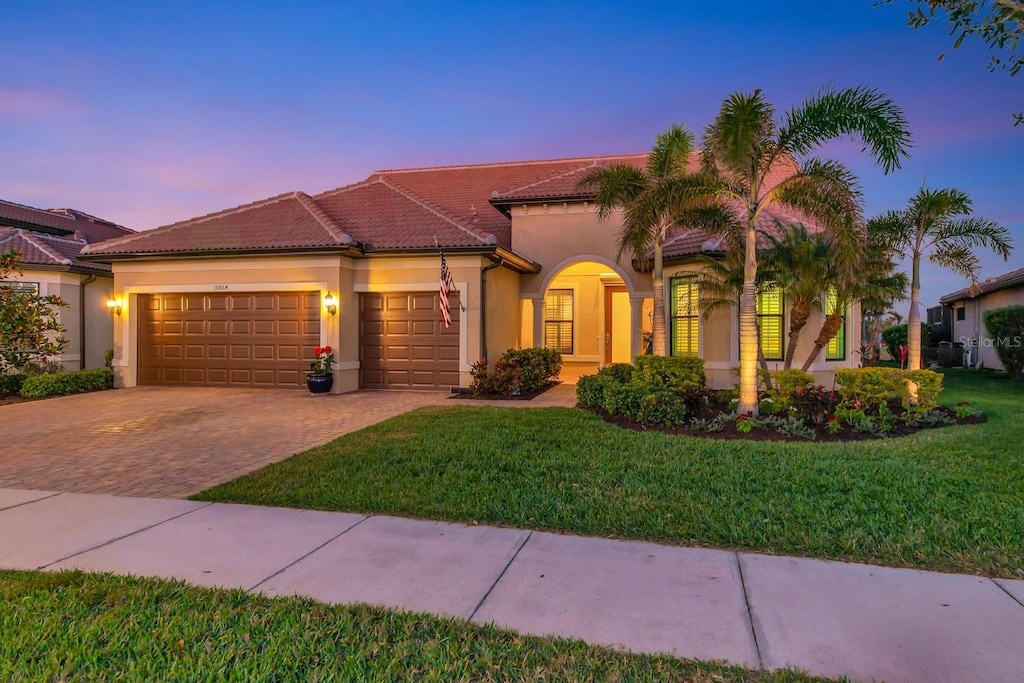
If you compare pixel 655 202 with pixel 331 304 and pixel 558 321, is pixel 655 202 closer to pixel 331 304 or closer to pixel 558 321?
pixel 331 304

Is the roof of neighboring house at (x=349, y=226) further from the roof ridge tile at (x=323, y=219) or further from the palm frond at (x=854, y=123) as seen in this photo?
the palm frond at (x=854, y=123)

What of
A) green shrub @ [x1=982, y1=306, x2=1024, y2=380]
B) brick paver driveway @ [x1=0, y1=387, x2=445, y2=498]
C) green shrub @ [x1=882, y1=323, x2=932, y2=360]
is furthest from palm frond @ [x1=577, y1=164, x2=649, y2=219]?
→ green shrub @ [x1=882, y1=323, x2=932, y2=360]

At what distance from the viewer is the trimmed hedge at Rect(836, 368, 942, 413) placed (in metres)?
8.25

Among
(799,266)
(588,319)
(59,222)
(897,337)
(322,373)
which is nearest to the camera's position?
(799,266)

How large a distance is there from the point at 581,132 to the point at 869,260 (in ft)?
41.1

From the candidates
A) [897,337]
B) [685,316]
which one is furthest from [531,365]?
[897,337]

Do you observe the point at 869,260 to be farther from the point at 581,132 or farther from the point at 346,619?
the point at 581,132

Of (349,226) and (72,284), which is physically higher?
(349,226)

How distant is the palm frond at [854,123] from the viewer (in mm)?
7289

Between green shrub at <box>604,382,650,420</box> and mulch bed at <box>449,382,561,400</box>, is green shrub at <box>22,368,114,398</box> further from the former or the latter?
green shrub at <box>604,382,650,420</box>

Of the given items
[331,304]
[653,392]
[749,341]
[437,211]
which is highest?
[437,211]

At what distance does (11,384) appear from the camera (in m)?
12.9

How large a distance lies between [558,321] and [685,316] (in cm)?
804

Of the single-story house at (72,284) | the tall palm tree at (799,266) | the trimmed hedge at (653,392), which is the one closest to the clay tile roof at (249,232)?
the single-story house at (72,284)
